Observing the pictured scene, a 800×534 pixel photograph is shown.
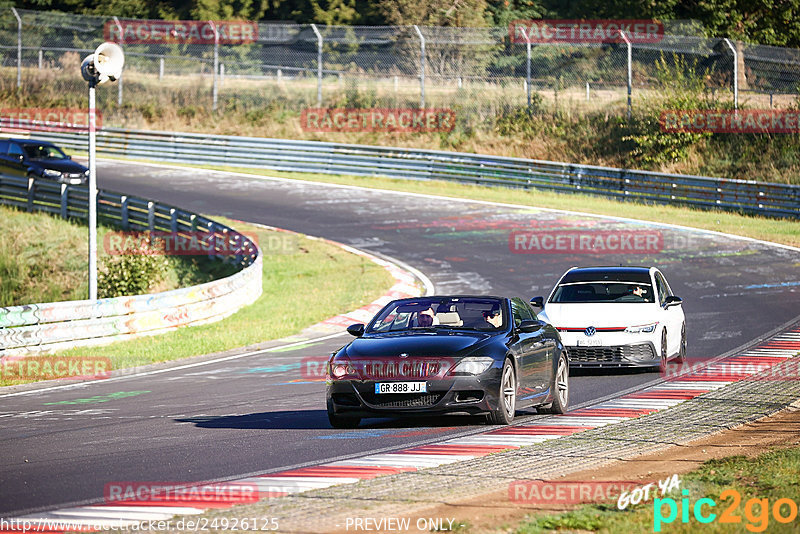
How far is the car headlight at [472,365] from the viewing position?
34.8ft

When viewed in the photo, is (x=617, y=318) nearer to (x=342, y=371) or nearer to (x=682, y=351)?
(x=682, y=351)

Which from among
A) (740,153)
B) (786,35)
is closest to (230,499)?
(740,153)

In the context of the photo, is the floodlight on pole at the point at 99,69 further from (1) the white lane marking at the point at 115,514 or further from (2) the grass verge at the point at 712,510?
(2) the grass verge at the point at 712,510

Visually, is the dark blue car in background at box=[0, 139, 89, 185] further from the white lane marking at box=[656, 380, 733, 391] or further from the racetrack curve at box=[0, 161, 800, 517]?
the white lane marking at box=[656, 380, 733, 391]

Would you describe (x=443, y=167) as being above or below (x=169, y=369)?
below

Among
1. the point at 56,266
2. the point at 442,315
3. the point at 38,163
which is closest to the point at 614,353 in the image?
the point at 442,315

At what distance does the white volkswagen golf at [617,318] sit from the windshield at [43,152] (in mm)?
24102

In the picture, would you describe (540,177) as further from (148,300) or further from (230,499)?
(230,499)

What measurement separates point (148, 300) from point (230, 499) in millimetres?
12632

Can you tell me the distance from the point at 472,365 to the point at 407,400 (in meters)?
0.70

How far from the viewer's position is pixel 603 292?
668 inches

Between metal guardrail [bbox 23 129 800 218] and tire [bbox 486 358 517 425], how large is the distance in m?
25.0

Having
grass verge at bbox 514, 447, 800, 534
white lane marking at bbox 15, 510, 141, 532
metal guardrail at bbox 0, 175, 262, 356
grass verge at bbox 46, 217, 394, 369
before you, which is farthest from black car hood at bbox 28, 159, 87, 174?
grass verge at bbox 514, 447, 800, 534

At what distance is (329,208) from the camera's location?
35.8 meters
